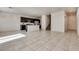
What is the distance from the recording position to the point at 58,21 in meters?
10.8

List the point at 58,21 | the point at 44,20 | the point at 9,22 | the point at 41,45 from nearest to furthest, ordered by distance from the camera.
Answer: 1. the point at 41,45
2. the point at 58,21
3. the point at 9,22
4. the point at 44,20

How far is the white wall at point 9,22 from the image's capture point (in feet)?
38.2

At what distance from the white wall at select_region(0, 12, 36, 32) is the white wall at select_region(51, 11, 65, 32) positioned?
5.63m

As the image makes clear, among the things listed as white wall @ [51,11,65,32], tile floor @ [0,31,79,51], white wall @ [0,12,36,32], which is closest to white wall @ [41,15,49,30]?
white wall @ [51,11,65,32]

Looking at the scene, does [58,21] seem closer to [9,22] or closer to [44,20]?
[44,20]

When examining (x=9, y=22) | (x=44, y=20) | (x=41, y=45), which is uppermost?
(x=44, y=20)

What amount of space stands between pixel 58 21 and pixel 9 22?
22.6 feet

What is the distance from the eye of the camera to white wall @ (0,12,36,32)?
11.6m

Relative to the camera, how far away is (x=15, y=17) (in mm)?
13117

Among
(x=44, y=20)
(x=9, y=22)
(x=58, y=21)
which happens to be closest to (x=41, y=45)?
(x=58, y=21)

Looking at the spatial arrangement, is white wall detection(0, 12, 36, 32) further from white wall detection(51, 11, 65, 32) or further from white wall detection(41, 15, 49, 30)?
white wall detection(51, 11, 65, 32)
